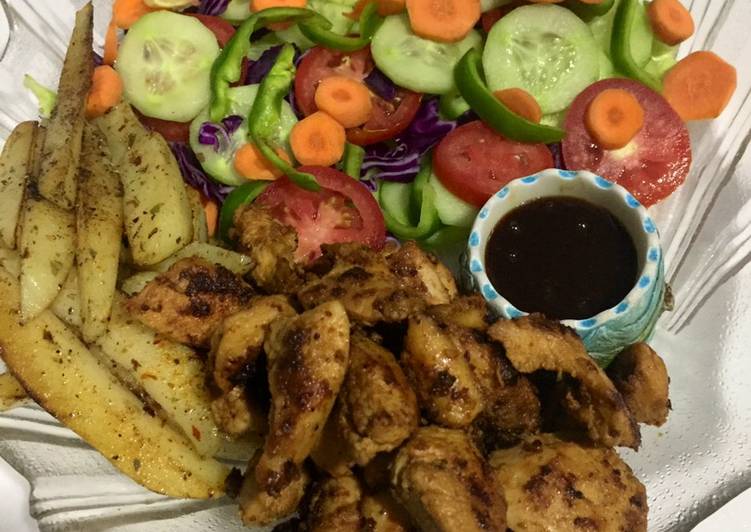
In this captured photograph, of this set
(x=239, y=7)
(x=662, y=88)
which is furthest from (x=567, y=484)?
(x=239, y=7)

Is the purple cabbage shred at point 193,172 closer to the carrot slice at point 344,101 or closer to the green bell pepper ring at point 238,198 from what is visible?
the green bell pepper ring at point 238,198

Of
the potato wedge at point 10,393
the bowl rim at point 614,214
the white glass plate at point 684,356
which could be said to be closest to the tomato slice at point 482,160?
the bowl rim at point 614,214

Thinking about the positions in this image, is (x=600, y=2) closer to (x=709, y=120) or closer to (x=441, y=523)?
(x=709, y=120)

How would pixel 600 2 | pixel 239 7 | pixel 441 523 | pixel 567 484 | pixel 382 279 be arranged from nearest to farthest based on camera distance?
pixel 441 523 → pixel 567 484 → pixel 382 279 → pixel 600 2 → pixel 239 7

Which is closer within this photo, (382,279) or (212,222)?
(382,279)

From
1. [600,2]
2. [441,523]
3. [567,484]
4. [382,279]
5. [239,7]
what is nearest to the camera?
[441,523]

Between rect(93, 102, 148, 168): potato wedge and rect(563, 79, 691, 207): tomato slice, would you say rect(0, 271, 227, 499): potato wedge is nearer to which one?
rect(93, 102, 148, 168): potato wedge
